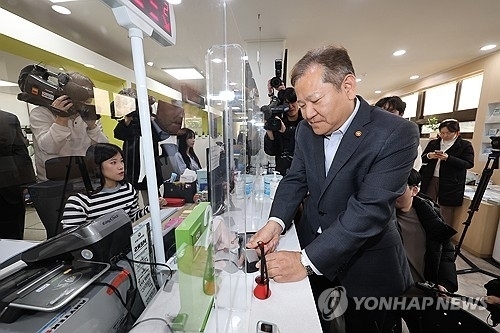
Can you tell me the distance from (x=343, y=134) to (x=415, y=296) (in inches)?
31.5

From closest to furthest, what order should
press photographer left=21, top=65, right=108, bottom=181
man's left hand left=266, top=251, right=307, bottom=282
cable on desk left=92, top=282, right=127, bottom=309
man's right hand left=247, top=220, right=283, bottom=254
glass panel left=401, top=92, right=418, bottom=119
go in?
cable on desk left=92, top=282, right=127, bottom=309 < man's left hand left=266, top=251, right=307, bottom=282 < man's right hand left=247, top=220, right=283, bottom=254 < press photographer left=21, top=65, right=108, bottom=181 < glass panel left=401, top=92, right=418, bottom=119

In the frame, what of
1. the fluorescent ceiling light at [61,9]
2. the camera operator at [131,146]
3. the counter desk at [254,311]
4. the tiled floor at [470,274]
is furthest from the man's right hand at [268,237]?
the fluorescent ceiling light at [61,9]

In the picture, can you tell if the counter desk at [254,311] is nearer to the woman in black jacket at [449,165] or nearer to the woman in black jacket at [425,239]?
the woman in black jacket at [425,239]

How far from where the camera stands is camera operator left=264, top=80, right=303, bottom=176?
5.21 feet

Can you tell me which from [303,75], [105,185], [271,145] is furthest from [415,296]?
[105,185]

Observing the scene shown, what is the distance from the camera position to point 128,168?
1.30 m

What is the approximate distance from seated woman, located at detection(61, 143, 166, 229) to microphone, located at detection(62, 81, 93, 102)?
1.12ft

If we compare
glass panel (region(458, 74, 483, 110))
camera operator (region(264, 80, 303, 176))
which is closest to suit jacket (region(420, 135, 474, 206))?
glass panel (region(458, 74, 483, 110))

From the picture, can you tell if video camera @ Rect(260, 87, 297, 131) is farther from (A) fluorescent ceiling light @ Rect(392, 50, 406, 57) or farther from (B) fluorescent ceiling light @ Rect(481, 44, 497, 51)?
(B) fluorescent ceiling light @ Rect(481, 44, 497, 51)

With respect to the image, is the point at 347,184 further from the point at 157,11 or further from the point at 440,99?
the point at 440,99

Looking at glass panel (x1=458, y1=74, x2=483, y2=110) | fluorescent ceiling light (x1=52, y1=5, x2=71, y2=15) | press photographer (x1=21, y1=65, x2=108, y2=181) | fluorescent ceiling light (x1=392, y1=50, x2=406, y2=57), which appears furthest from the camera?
glass panel (x1=458, y1=74, x2=483, y2=110)

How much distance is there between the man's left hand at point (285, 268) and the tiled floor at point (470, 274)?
108 cm

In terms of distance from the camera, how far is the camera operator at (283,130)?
5.21 feet

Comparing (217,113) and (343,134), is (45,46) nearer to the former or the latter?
(217,113)
